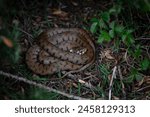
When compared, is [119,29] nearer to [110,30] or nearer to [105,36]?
[110,30]

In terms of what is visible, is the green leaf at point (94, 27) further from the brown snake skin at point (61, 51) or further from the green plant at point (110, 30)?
the brown snake skin at point (61, 51)

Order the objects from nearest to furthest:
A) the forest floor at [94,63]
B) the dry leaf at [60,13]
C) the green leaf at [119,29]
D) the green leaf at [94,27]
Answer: the forest floor at [94,63], the green leaf at [119,29], the green leaf at [94,27], the dry leaf at [60,13]

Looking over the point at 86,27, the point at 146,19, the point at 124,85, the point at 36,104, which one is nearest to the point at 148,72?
the point at 124,85

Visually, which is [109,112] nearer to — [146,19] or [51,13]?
[146,19]

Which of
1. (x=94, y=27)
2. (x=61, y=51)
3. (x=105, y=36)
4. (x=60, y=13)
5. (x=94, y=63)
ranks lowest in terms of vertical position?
(x=94, y=63)

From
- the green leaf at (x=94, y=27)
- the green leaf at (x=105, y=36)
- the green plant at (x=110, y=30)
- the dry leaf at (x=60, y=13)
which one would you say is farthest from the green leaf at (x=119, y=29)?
the dry leaf at (x=60, y=13)

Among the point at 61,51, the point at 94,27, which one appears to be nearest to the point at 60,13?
the point at 61,51

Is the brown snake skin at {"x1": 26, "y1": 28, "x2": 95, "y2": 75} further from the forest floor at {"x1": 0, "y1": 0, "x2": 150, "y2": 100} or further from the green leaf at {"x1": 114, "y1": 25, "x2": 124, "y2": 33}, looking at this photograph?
the green leaf at {"x1": 114, "y1": 25, "x2": 124, "y2": 33}

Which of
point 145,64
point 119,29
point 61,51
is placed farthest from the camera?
point 61,51

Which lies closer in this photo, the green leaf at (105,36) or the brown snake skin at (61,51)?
the green leaf at (105,36)
